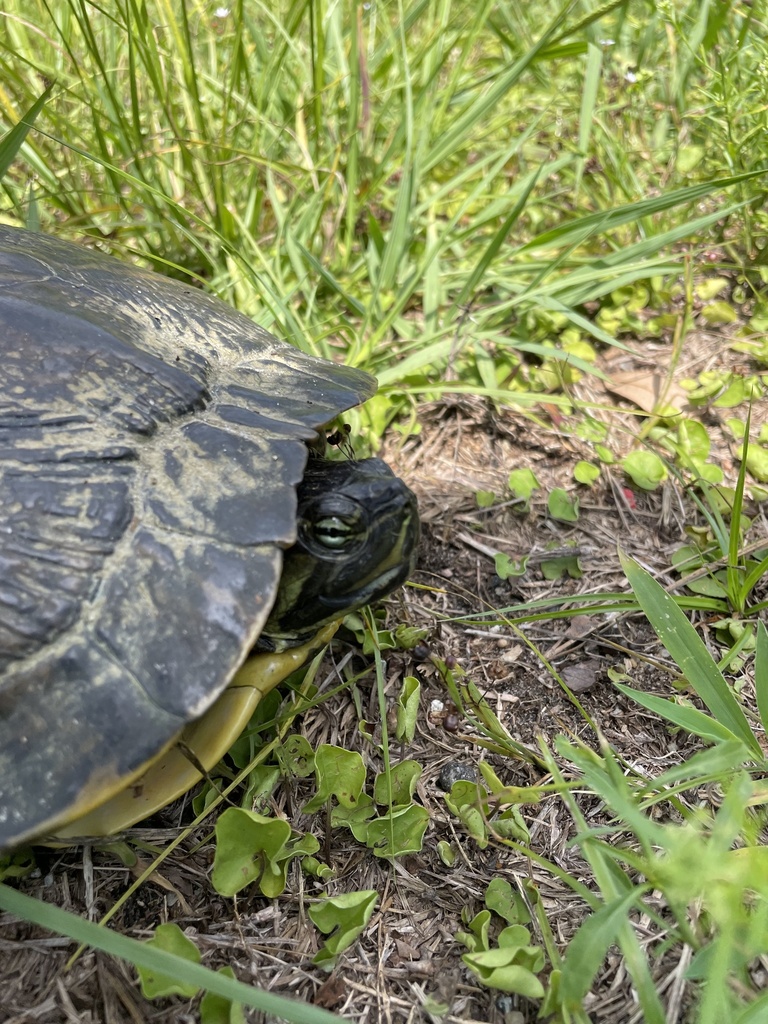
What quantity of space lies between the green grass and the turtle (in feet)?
2.11

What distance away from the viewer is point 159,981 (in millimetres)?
1158

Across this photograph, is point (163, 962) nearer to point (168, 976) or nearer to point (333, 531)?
point (168, 976)

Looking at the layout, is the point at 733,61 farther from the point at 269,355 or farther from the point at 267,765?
the point at 267,765

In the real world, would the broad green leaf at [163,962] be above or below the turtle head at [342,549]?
below

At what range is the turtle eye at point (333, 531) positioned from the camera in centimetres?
136

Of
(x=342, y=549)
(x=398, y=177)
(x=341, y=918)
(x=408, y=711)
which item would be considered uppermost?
(x=398, y=177)

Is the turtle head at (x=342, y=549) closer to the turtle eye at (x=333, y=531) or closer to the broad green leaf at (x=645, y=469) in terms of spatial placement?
the turtle eye at (x=333, y=531)

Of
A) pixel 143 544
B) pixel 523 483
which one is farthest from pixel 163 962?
pixel 523 483

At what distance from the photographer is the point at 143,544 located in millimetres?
1176

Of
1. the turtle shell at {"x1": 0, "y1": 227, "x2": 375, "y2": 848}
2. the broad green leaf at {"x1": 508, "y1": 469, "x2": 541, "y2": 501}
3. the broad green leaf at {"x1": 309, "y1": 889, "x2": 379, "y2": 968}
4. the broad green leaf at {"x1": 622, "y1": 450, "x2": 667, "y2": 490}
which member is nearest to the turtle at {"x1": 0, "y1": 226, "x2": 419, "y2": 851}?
the turtle shell at {"x1": 0, "y1": 227, "x2": 375, "y2": 848}

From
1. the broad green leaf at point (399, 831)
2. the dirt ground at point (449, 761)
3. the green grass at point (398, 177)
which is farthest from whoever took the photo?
the green grass at point (398, 177)

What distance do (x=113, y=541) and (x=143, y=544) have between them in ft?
0.16

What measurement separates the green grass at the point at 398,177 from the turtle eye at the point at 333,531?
0.78m

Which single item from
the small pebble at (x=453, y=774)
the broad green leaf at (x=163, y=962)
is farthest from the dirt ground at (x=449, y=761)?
the broad green leaf at (x=163, y=962)
